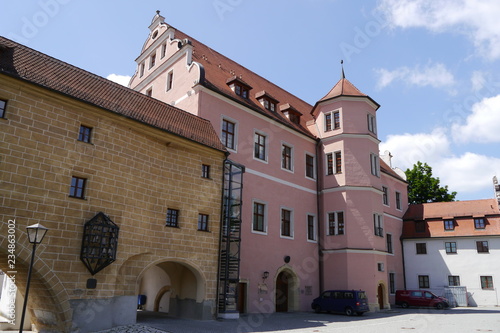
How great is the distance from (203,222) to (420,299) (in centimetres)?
1942

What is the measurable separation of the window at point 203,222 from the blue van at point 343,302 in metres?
9.80

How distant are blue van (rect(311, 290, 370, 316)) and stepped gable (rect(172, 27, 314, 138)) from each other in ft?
32.9

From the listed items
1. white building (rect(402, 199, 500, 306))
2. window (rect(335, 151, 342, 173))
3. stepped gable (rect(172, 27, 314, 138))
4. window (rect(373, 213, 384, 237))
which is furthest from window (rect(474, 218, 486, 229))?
stepped gable (rect(172, 27, 314, 138))

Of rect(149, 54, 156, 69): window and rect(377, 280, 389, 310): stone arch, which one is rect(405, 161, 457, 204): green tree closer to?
rect(377, 280, 389, 310): stone arch

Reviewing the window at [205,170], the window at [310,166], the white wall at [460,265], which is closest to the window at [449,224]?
the white wall at [460,265]

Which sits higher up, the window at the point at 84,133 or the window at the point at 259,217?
the window at the point at 84,133

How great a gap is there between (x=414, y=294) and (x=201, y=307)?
18.9 meters

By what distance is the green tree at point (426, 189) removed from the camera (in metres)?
43.8

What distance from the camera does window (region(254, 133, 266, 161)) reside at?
23078 millimetres

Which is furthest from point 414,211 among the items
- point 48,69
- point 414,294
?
point 48,69

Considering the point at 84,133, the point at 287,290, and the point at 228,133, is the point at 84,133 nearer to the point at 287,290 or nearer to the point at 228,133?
the point at 228,133

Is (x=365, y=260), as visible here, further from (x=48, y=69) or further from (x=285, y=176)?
(x=48, y=69)

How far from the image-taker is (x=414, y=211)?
36.0m

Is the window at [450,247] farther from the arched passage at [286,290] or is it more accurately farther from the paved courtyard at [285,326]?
the paved courtyard at [285,326]
